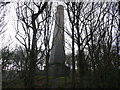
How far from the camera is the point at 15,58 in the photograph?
1989 cm

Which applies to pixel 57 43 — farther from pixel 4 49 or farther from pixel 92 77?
pixel 92 77

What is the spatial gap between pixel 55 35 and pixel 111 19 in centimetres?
517

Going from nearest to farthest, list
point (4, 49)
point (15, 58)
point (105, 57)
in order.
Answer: point (105, 57) → point (4, 49) → point (15, 58)

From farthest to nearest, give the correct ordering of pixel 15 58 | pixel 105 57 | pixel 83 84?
pixel 15 58
pixel 105 57
pixel 83 84

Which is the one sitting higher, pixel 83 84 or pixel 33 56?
pixel 33 56

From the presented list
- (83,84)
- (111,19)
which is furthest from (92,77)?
(111,19)

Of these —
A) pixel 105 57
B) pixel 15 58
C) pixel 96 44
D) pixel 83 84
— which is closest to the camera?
pixel 83 84

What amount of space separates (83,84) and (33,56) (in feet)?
11.8

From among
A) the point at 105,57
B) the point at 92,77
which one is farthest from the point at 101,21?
the point at 92,77

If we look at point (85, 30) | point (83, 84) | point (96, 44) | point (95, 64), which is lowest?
point (83, 84)

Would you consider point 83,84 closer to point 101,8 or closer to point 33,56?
point 33,56

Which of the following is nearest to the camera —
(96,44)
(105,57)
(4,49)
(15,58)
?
(105,57)

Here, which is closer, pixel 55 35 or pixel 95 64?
pixel 95 64

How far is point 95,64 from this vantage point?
36.3 feet
